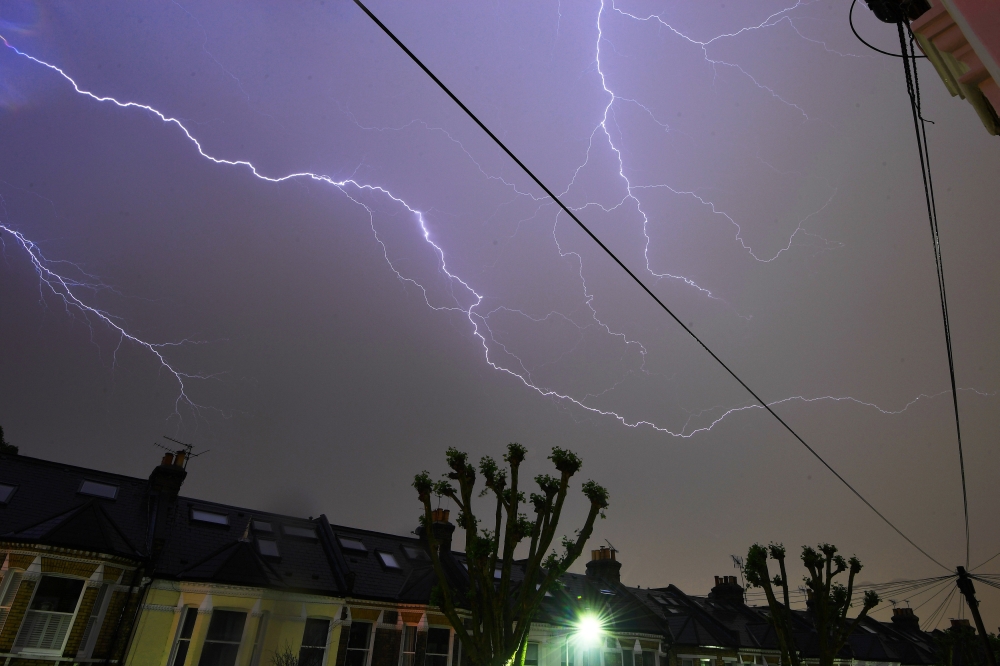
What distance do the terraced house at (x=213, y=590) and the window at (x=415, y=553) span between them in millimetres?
61

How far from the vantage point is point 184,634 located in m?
15.2

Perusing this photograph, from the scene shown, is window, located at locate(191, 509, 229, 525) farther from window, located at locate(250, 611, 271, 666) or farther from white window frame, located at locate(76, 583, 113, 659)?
window, located at locate(250, 611, 271, 666)

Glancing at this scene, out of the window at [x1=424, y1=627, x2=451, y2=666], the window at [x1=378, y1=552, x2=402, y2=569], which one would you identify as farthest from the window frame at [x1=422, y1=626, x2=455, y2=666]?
the window at [x1=378, y1=552, x2=402, y2=569]

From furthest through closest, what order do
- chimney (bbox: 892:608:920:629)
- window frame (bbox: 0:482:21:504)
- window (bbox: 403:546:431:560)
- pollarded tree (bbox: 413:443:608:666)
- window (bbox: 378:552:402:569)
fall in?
chimney (bbox: 892:608:920:629)
window (bbox: 403:546:431:560)
window (bbox: 378:552:402:569)
window frame (bbox: 0:482:21:504)
pollarded tree (bbox: 413:443:608:666)

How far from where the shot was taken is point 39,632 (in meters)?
13.5

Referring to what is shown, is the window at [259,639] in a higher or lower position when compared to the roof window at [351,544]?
lower

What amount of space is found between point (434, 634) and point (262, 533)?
7117 millimetres

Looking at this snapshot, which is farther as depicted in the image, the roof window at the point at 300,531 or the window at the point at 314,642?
the roof window at the point at 300,531

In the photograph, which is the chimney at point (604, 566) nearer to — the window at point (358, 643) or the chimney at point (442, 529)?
the chimney at point (442, 529)

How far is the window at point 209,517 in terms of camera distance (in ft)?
62.2

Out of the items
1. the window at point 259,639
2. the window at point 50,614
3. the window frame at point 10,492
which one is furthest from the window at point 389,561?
the window frame at point 10,492

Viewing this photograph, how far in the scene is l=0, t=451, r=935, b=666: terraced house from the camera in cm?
1383

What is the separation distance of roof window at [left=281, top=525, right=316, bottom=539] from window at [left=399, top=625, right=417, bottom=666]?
5.20 metres

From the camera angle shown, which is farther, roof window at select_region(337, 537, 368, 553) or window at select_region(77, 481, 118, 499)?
roof window at select_region(337, 537, 368, 553)
